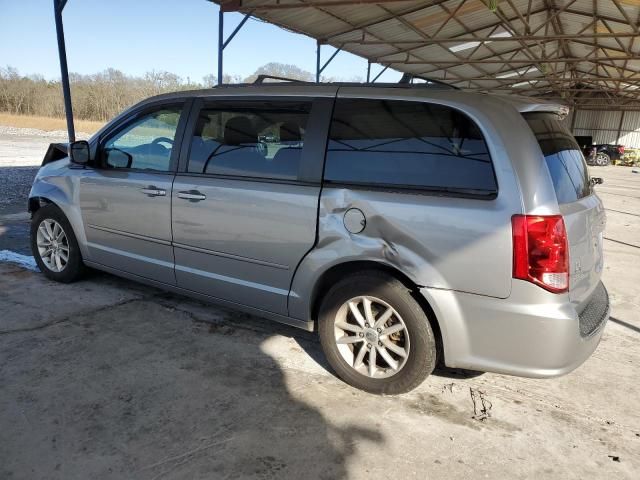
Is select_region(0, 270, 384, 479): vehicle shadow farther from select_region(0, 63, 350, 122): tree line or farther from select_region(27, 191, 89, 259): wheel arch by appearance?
select_region(0, 63, 350, 122): tree line

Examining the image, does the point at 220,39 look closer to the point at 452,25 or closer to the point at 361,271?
the point at 452,25

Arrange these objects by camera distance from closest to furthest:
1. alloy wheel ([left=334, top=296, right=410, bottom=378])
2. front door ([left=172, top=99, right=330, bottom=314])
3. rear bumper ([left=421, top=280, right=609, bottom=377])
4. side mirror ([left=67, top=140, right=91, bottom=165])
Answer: rear bumper ([left=421, top=280, right=609, bottom=377]), alloy wheel ([left=334, top=296, right=410, bottom=378]), front door ([left=172, top=99, right=330, bottom=314]), side mirror ([left=67, top=140, right=91, bottom=165])

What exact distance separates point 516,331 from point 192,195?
2245 mm

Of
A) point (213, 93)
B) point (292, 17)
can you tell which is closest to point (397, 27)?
point (292, 17)

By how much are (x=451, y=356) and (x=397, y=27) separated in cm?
1250

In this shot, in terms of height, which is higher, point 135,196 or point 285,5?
point 285,5

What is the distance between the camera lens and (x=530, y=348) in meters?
2.42

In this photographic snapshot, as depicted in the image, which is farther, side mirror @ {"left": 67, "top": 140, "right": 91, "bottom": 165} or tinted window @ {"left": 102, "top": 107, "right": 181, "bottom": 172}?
side mirror @ {"left": 67, "top": 140, "right": 91, "bottom": 165}

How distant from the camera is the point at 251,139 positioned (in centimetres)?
330

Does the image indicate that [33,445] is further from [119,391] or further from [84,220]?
[84,220]

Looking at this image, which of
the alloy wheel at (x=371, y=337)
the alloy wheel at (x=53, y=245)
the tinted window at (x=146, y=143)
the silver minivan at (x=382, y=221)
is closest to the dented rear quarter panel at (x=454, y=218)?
the silver minivan at (x=382, y=221)

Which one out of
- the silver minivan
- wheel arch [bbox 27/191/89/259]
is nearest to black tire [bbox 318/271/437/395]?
the silver minivan

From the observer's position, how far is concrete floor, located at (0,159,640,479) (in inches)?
89.6

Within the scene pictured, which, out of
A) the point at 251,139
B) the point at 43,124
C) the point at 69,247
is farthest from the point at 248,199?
the point at 43,124
